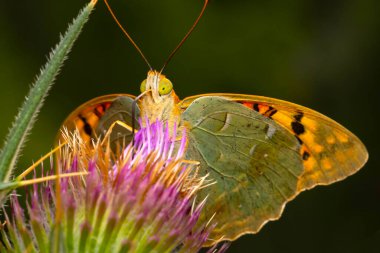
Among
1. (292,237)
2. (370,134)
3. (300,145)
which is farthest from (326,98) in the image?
(300,145)

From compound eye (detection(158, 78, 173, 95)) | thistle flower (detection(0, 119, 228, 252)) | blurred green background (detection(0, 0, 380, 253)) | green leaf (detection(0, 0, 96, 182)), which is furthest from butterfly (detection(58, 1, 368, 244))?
blurred green background (detection(0, 0, 380, 253))

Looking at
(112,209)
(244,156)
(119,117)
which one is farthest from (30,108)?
(244,156)

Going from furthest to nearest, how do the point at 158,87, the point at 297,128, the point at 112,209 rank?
the point at 297,128
the point at 158,87
the point at 112,209

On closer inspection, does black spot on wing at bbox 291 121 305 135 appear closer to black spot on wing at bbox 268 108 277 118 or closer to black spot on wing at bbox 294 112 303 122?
black spot on wing at bbox 294 112 303 122

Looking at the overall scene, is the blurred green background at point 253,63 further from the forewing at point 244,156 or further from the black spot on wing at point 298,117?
the black spot on wing at point 298,117

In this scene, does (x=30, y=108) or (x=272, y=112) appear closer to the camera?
(x=30, y=108)

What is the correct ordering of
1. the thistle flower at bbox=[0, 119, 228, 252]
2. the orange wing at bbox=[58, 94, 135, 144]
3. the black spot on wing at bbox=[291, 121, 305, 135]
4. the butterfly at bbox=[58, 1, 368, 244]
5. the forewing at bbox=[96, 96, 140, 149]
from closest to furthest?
the thistle flower at bbox=[0, 119, 228, 252]
the forewing at bbox=[96, 96, 140, 149]
the orange wing at bbox=[58, 94, 135, 144]
the butterfly at bbox=[58, 1, 368, 244]
the black spot on wing at bbox=[291, 121, 305, 135]

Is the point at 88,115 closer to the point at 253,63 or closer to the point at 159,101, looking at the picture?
the point at 159,101

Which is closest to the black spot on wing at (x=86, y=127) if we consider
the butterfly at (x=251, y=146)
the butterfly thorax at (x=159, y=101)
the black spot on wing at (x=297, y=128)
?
the butterfly at (x=251, y=146)
